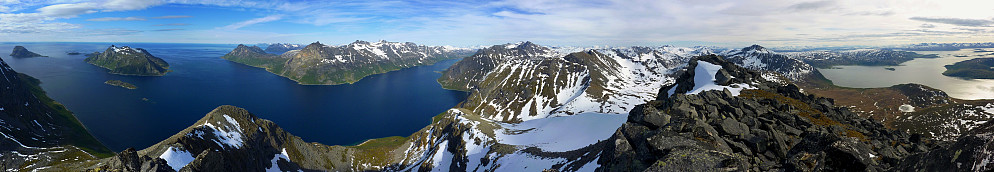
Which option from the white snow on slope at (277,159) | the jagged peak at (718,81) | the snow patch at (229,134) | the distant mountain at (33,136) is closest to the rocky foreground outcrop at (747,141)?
the jagged peak at (718,81)

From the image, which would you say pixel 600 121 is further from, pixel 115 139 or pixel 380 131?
pixel 115 139

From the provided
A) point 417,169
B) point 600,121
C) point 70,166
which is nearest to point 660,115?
point 600,121

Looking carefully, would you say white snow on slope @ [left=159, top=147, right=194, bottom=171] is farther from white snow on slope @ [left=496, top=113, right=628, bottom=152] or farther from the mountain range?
white snow on slope @ [left=496, top=113, right=628, bottom=152]

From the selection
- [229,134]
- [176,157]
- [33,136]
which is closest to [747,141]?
[176,157]

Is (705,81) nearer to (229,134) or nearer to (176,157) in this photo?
(176,157)

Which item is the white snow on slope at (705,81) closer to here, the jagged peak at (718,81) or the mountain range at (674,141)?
the jagged peak at (718,81)

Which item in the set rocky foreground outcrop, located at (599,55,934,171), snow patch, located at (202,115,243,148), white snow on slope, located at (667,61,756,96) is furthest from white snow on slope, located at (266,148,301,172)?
white snow on slope, located at (667,61,756,96)

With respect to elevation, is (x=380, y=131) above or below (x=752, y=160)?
below
